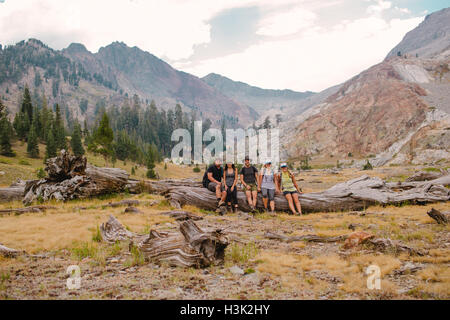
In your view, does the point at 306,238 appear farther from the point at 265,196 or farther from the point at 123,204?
the point at 123,204

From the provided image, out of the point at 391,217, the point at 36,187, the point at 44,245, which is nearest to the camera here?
the point at 44,245

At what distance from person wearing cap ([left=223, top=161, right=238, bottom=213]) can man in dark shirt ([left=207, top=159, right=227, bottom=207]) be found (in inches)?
12.0

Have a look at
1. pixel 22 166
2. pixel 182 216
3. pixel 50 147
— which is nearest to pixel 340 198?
pixel 182 216

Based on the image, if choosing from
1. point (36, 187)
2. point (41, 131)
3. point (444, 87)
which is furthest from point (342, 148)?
point (36, 187)

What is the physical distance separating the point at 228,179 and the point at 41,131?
80.4 metres

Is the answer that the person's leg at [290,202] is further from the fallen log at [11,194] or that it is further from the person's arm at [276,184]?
the fallen log at [11,194]

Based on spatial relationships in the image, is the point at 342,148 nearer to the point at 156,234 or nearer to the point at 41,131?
the point at 41,131

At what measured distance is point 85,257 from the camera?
670 centimetres

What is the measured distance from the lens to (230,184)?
43.7ft

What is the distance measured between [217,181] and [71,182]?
876cm

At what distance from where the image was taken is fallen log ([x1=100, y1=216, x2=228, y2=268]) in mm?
5918

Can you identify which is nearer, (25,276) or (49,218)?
(25,276)

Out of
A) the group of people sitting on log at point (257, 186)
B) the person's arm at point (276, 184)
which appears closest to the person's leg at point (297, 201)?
the group of people sitting on log at point (257, 186)

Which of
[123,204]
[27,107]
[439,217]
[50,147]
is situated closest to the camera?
[439,217]
